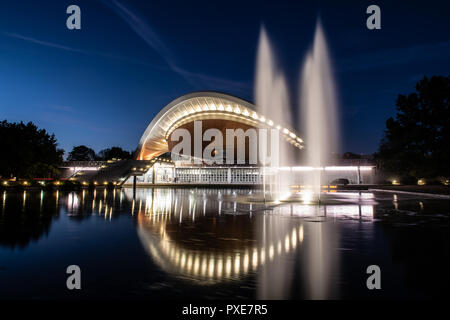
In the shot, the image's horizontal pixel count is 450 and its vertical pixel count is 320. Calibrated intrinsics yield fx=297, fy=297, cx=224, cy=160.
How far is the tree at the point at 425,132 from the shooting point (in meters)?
27.0

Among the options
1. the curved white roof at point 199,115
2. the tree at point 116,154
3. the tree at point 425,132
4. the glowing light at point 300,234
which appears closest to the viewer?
the glowing light at point 300,234

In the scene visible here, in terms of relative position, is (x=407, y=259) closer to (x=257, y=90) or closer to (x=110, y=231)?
(x=110, y=231)

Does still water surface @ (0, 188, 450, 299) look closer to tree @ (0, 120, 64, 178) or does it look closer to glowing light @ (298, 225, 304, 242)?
glowing light @ (298, 225, 304, 242)

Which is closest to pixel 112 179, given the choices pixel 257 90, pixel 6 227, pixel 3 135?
pixel 3 135

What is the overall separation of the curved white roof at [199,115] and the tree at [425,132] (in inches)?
625

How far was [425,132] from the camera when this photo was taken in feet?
94.0

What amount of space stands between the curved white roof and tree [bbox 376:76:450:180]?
15.9 m

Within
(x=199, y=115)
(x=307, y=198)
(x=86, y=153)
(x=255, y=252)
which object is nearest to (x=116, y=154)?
(x=86, y=153)

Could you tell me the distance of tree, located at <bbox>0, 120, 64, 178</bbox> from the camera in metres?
33.4

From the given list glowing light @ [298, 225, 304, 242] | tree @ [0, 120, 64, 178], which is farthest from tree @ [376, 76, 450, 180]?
tree @ [0, 120, 64, 178]

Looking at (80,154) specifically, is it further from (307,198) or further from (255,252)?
(255,252)

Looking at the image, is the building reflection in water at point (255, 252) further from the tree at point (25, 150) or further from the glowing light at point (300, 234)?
the tree at point (25, 150)

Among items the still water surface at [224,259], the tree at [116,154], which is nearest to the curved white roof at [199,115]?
the still water surface at [224,259]

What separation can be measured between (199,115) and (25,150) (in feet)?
86.0
